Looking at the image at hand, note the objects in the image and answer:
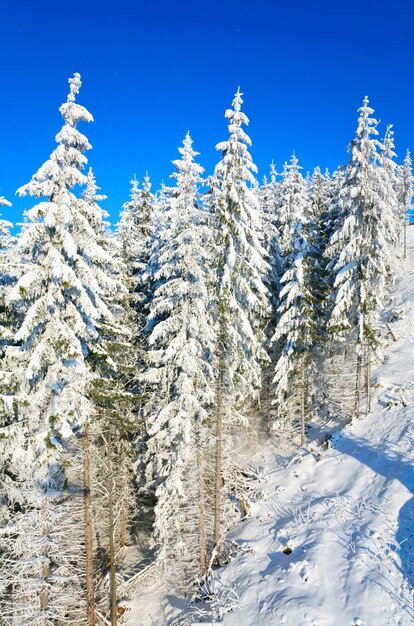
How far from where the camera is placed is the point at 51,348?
12.1 m

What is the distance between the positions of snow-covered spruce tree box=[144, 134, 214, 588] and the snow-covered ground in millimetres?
2289

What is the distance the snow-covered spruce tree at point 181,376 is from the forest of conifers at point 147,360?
0.28 ft

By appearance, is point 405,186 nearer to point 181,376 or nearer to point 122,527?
point 181,376

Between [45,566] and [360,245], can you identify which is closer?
[45,566]

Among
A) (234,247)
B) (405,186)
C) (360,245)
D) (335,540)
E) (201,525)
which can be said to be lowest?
(201,525)

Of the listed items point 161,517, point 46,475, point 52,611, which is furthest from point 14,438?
point 161,517

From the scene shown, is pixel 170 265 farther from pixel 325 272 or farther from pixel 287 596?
pixel 325 272

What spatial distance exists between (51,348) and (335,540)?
12765 millimetres

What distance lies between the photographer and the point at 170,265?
54.2 ft

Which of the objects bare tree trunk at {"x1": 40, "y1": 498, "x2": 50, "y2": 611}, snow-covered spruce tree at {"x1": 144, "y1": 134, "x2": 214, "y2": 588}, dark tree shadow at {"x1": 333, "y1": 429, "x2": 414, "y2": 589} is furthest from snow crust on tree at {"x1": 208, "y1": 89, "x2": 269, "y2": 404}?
bare tree trunk at {"x1": 40, "y1": 498, "x2": 50, "y2": 611}

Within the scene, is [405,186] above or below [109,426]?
above

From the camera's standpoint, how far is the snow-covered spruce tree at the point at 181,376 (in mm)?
16500

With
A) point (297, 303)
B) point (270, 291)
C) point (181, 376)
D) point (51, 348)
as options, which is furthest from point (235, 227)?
point (270, 291)

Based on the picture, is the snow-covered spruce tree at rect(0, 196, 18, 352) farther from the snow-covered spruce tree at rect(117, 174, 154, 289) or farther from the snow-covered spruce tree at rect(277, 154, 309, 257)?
the snow-covered spruce tree at rect(277, 154, 309, 257)
